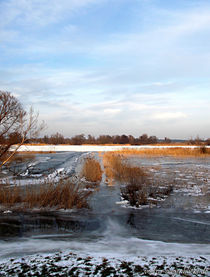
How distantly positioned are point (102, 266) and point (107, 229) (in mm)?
2675

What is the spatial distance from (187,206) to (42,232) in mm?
5226

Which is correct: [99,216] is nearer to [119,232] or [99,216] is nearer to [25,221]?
[119,232]

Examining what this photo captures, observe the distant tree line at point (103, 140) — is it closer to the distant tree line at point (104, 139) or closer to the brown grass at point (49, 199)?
the distant tree line at point (104, 139)

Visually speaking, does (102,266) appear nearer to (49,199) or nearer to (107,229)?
(107,229)

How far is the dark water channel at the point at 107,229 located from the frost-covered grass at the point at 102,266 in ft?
1.93

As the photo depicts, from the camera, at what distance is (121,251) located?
520 cm

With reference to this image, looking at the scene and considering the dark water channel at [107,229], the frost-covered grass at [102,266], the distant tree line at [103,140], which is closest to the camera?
the frost-covered grass at [102,266]

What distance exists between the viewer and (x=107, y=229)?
22.7 feet

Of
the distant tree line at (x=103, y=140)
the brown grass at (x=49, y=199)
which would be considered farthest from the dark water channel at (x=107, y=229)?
the distant tree line at (x=103, y=140)

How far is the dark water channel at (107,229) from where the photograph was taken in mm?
5547

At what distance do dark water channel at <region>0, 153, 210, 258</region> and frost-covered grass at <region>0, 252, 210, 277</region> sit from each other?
59cm

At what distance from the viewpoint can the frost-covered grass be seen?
4.00 m

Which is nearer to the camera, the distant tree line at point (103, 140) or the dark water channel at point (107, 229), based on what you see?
the dark water channel at point (107, 229)

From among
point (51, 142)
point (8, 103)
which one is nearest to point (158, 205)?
point (8, 103)
